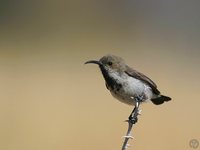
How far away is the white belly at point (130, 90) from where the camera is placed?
3.78 metres

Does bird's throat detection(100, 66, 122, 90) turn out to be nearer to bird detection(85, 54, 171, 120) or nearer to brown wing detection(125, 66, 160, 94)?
bird detection(85, 54, 171, 120)

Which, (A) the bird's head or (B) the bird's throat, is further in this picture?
(A) the bird's head

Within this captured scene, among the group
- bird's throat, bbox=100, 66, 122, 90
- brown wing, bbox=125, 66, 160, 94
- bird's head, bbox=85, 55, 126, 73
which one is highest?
bird's head, bbox=85, 55, 126, 73

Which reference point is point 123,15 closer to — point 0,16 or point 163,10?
point 163,10

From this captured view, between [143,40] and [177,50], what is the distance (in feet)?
1.53

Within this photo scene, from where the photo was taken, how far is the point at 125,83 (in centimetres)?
387

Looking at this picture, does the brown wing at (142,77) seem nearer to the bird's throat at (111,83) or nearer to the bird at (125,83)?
the bird at (125,83)

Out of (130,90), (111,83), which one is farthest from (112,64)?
(130,90)

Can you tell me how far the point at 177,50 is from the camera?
770 cm

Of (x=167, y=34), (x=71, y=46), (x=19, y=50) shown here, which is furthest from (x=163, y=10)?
(x=19, y=50)

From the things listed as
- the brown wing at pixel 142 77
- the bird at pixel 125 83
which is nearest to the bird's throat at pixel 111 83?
the bird at pixel 125 83

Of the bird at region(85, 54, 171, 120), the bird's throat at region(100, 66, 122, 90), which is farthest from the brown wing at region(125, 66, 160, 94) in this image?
the bird's throat at region(100, 66, 122, 90)

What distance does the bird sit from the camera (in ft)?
12.5

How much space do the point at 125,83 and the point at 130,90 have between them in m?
0.08
